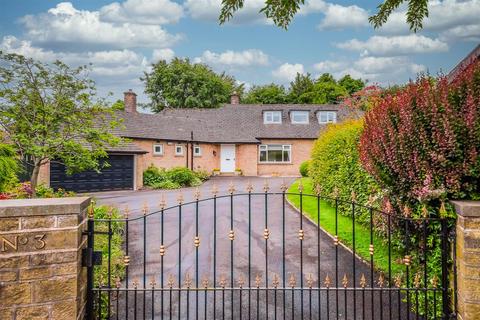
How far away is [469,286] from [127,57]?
2585 cm

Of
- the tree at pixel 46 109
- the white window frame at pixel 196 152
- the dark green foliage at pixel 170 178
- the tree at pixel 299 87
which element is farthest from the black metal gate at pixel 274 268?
the tree at pixel 299 87

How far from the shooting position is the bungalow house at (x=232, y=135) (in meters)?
22.6

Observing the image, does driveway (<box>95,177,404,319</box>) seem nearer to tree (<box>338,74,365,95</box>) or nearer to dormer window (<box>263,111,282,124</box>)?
dormer window (<box>263,111,282,124</box>)

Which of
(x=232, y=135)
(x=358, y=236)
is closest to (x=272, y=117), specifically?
(x=232, y=135)

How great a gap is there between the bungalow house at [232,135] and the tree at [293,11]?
62.8ft

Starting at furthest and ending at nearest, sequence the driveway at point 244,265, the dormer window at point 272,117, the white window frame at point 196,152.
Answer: the dormer window at point 272,117
the white window frame at point 196,152
the driveway at point 244,265

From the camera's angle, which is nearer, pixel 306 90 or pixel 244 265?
pixel 244 265

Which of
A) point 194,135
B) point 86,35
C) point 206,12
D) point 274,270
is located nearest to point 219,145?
point 194,135

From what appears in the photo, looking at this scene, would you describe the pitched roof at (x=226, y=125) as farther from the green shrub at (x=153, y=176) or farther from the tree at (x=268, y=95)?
the tree at (x=268, y=95)

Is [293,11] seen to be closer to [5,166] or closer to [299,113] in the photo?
[5,166]

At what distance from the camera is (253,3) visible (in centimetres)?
266

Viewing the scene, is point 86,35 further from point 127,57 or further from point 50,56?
point 127,57

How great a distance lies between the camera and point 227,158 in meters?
26.4

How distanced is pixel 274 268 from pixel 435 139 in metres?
3.35
